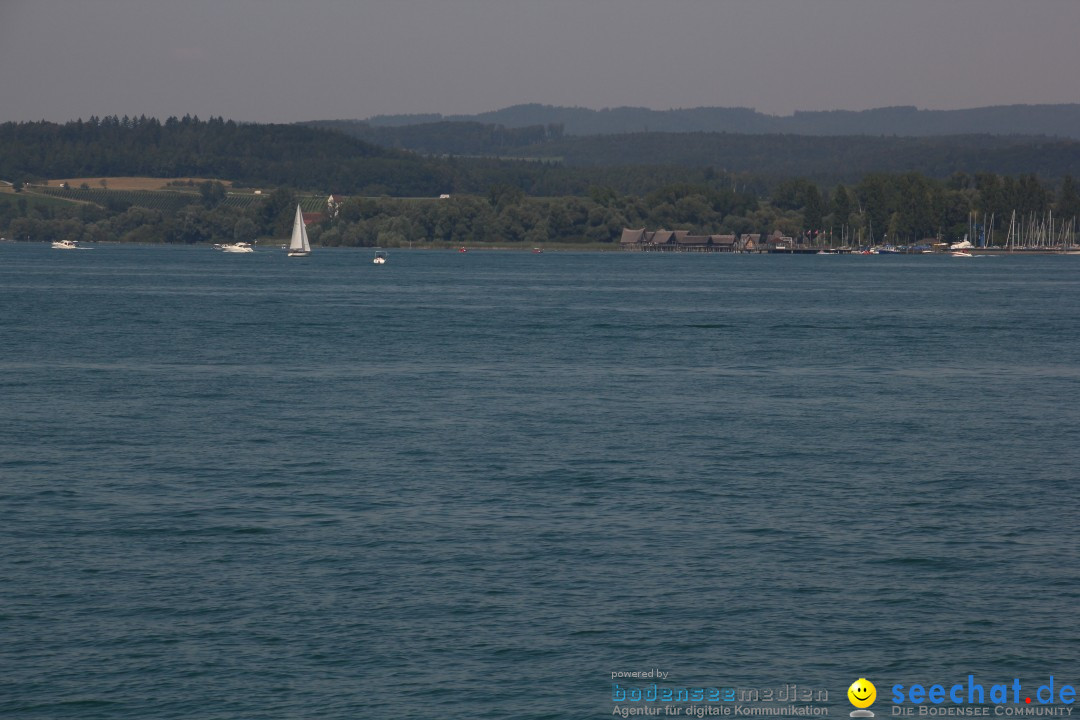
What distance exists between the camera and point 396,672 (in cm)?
2091

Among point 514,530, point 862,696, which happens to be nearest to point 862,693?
point 862,696

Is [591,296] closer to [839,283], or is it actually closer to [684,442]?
[839,283]

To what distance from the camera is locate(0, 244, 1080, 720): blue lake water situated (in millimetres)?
21156

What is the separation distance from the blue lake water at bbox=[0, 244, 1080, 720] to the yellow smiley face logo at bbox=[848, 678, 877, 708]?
364mm

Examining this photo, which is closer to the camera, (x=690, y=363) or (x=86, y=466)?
(x=86, y=466)

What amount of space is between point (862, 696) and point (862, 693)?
2.8 inches

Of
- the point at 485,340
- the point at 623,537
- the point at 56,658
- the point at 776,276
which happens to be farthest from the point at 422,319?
the point at 776,276

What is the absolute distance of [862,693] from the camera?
794 inches

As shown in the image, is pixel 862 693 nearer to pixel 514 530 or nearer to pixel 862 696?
pixel 862 696

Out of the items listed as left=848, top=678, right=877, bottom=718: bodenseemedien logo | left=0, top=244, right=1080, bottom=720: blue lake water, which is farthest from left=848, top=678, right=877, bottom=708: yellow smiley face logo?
left=0, top=244, right=1080, bottom=720: blue lake water

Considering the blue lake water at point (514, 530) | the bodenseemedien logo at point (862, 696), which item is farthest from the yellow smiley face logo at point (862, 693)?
the blue lake water at point (514, 530)

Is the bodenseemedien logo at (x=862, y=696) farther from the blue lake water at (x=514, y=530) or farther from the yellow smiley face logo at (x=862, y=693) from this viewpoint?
the blue lake water at (x=514, y=530)

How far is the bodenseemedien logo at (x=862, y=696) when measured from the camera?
1972 cm

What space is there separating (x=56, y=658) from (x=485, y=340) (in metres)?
57.0
